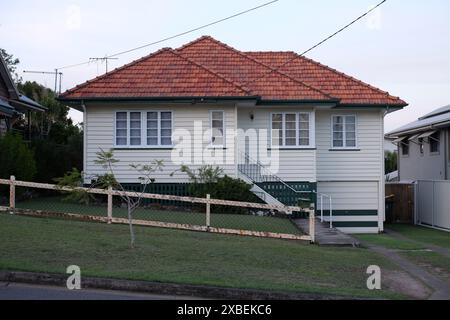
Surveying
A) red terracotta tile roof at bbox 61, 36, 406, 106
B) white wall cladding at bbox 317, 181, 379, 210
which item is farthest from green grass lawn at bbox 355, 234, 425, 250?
red terracotta tile roof at bbox 61, 36, 406, 106

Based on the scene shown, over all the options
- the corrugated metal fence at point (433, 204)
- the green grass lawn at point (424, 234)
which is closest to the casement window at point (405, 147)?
the corrugated metal fence at point (433, 204)

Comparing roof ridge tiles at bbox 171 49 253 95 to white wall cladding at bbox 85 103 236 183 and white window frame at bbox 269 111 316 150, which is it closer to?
white wall cladding at bbox 85 103 236 183

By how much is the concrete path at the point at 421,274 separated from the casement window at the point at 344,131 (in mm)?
7732

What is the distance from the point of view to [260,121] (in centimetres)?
2292

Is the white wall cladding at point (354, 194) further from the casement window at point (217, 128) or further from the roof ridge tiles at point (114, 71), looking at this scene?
the roof ridge tiles at point (114, 71)

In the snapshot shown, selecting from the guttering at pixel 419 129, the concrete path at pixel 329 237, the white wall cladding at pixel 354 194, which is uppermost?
the guttering at pixel 419 129

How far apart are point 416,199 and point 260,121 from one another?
376 inches

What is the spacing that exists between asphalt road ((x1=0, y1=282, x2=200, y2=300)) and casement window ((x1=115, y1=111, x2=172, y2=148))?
12.7 m

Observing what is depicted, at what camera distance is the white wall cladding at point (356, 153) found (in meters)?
23.8

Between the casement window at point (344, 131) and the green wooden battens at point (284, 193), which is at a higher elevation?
the casement window at point (344, 131)

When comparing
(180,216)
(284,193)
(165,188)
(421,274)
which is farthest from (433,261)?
(165,188)

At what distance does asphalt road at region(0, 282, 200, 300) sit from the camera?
337 inches
